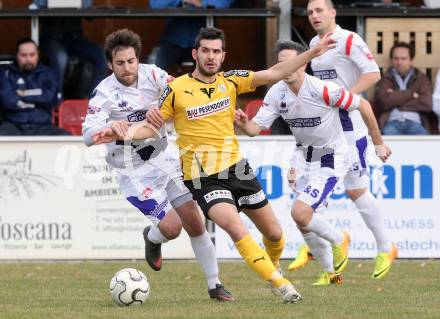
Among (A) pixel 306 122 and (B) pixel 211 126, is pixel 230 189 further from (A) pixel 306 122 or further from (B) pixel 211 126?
(A) pixel 306 122

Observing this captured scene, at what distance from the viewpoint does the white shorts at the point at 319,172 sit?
10633 millimetres

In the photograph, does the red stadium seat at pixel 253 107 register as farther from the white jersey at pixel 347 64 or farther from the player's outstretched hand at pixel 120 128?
the player's outstretched hand at pixel 120 128

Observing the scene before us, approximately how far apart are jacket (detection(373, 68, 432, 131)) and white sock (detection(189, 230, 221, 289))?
547 cm

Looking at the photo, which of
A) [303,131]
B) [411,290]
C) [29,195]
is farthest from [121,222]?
[411,290]

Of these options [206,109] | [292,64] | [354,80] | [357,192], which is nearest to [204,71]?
[206,109]

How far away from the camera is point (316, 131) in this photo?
10820 mm

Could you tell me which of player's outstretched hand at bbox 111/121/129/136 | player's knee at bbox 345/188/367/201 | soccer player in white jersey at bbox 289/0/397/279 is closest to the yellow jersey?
player's outstretched hand at bbox 111/121/129/136

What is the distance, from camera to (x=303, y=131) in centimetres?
1084

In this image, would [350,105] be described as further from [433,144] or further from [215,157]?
[433,144]

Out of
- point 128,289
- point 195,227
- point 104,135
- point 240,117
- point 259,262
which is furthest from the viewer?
point 195,227

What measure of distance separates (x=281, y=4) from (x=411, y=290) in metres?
6.32

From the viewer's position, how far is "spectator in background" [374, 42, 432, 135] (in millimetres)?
14664

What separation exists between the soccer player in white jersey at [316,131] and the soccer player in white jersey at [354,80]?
0.46m

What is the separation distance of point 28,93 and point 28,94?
0.04 ft
